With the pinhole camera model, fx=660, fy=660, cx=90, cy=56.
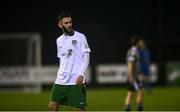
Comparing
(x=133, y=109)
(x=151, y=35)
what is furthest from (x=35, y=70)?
(x=133, y=109)

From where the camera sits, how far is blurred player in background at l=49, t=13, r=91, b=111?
34.7 feet

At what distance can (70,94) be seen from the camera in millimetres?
10688

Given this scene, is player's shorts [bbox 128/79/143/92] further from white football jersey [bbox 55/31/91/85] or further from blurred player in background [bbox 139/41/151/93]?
blurred player in background [bbox 139/41/151/93]

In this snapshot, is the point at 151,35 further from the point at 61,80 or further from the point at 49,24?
the point at 61,80

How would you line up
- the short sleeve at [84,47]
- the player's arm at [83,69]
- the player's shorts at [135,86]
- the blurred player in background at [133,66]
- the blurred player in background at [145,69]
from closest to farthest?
the player's arm at [83,69], the short sleeve at [84,47], the blurred player in background at [133,66], the player's shorts at [135,86], the blurred player in background at [145,69]

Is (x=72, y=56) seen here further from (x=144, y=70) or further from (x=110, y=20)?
(x=110, y=20)

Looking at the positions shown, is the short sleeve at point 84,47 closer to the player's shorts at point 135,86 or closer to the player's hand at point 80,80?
the player's hand at point 80,80

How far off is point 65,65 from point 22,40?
843 inches

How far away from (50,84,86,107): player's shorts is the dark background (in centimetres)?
2504

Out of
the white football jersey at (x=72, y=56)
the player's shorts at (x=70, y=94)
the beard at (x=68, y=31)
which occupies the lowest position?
the player's shorts at (x=70, y=94)

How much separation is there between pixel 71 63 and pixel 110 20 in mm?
27148

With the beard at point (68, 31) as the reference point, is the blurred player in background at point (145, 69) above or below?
below

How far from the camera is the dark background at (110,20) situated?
3628cm

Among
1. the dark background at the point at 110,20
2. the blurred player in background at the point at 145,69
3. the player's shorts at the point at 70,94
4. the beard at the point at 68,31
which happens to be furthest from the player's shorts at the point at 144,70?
the beard at the point at 68,31
